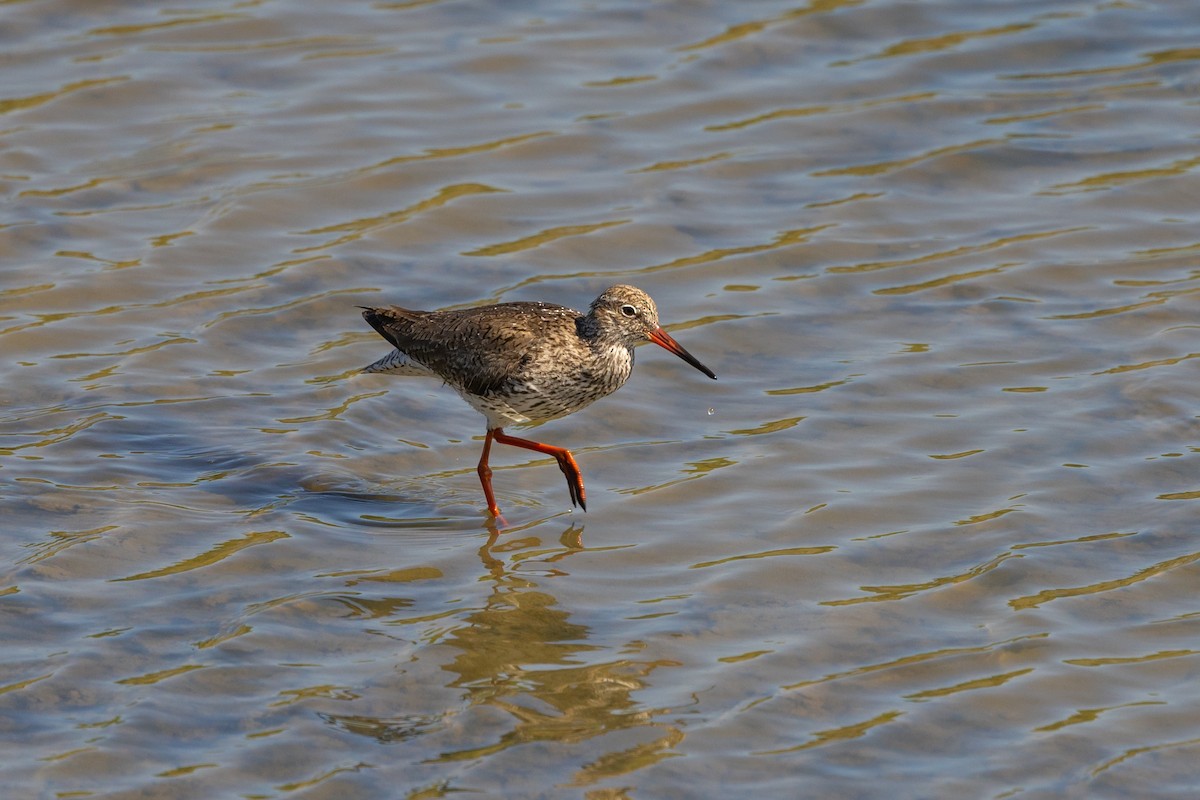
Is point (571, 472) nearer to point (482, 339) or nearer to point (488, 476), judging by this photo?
point (488, 476)

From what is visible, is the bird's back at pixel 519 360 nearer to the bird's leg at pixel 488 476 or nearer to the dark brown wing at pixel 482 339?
the dark brown wing at pixel 482 339

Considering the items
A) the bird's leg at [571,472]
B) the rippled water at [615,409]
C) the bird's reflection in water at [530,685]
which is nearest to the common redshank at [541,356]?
the bird's leg at [571,472]

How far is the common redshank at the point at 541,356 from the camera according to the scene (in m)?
9.90

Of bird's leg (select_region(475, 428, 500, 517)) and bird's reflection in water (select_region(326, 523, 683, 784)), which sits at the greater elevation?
bird's leg (select_region(475, 428, 500, 517))

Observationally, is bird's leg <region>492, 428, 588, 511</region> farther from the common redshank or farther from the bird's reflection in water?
the bird's reflection in water

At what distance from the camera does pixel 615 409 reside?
11.2 m

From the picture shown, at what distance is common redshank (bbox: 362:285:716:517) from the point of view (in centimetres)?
990

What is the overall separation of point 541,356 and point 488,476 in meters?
0.81

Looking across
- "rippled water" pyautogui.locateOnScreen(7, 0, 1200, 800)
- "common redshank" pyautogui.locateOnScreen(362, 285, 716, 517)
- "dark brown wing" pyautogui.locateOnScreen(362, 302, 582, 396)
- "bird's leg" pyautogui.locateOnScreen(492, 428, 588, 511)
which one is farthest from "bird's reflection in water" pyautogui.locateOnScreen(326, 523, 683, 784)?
"dark brown wing" pyautogui.locateOnScreen(362, 302, 582, 396)

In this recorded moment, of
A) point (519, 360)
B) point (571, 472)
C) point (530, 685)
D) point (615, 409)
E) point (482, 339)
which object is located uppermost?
point (482, 339)

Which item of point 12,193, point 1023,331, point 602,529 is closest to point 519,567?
point 602,529

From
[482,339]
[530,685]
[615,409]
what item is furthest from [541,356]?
[530,685]

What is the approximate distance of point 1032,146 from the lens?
1426cm

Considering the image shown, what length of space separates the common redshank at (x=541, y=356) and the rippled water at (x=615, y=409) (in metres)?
0.53
